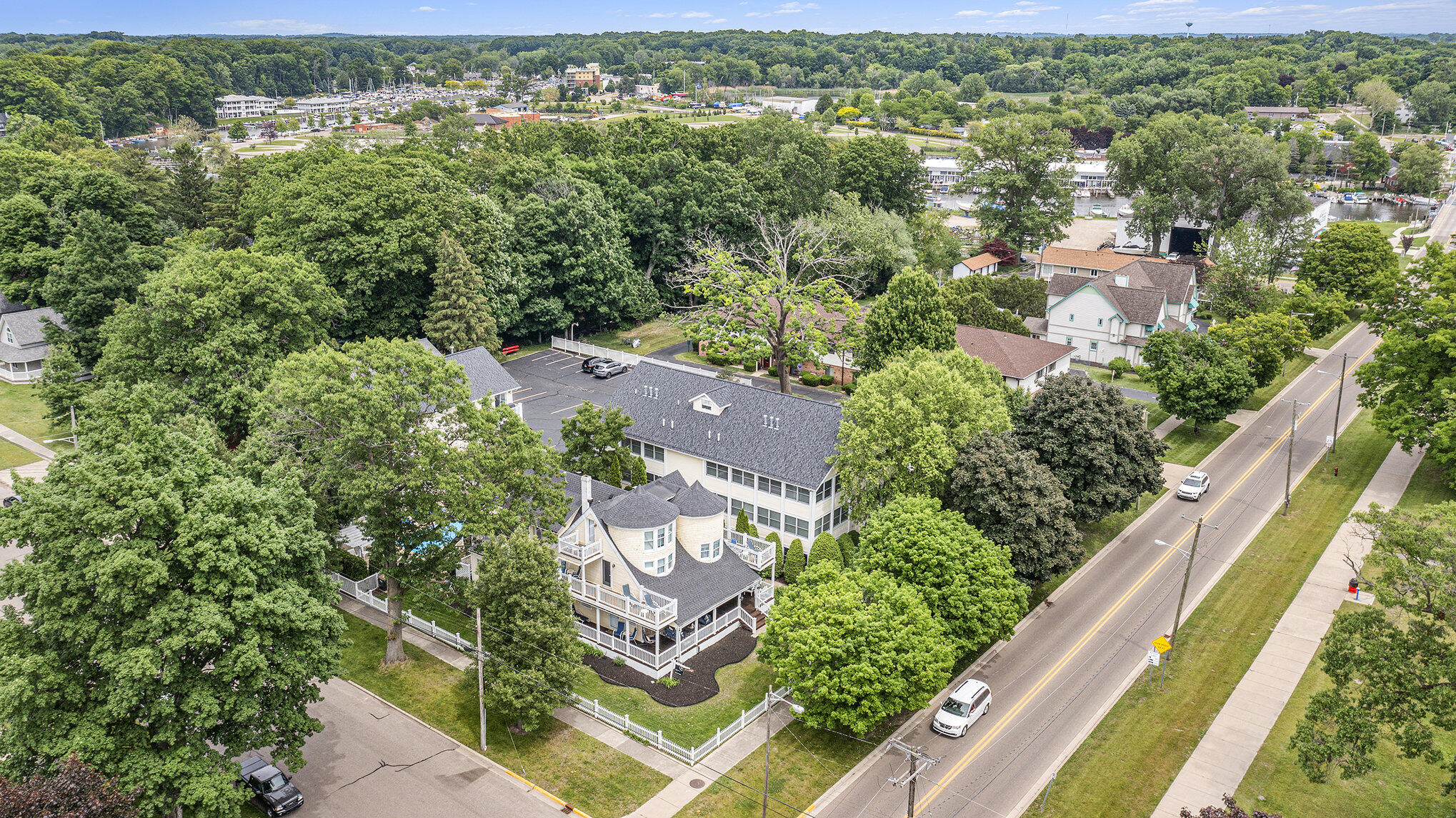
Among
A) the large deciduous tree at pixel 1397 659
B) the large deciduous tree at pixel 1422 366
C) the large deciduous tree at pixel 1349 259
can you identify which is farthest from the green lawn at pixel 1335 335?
the large deciduous tree at pixel 1397 659

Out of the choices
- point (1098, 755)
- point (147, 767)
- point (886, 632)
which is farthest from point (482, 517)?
point (1098, 755)

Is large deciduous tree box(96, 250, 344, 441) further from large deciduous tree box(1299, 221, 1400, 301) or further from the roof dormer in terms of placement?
large deciduous tree box(1299, 221, 1400, 301)

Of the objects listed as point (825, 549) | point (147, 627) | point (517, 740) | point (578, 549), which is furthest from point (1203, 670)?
point (147, 627)

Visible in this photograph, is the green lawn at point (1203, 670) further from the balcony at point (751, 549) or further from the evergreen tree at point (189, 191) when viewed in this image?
the evergreen tree at point (189, 191)

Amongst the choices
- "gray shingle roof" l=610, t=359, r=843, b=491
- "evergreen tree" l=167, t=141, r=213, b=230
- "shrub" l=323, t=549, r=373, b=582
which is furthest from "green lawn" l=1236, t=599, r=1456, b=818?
"evergreen tree" l=167, t=141, r=213, b=230

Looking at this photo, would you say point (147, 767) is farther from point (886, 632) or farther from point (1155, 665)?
point (1155, 665)

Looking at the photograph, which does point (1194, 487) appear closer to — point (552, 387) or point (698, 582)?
point (698, 582)
